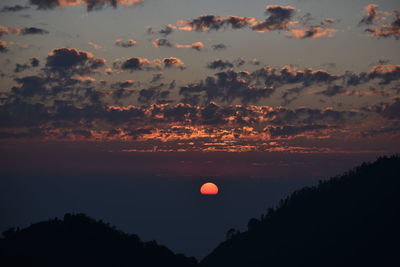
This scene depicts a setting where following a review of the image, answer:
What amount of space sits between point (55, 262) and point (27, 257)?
9898 mm

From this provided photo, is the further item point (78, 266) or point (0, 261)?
point (78, 266)

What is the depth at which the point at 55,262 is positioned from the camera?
7805 inches

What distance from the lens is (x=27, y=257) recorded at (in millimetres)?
194000

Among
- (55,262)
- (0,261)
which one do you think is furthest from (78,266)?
(0,261)

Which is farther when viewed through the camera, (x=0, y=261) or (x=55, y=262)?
(x=55, y=262)

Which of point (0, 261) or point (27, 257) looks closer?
point (0, 261)

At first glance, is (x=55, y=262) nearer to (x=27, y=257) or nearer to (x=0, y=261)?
(x=27, y=257)

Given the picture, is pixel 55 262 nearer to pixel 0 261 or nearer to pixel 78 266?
pixel 78 266

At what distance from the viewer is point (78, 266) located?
19988cm

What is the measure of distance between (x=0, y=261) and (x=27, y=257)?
13.5 m

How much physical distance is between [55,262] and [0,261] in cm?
2184

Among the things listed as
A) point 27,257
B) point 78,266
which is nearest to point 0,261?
point 27,257

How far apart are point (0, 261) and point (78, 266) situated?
93.8ft
